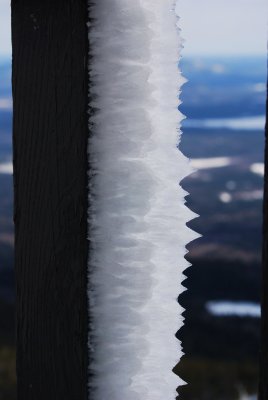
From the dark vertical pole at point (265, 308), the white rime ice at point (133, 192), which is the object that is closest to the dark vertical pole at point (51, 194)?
the white rime ice at point (133, 192)

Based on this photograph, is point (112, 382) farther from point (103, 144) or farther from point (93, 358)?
point (103, 144)

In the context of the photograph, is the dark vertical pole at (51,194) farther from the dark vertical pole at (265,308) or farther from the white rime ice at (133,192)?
the dark vertical pole at (265,308)

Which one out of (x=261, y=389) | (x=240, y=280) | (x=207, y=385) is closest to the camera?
(x=261, y=389)

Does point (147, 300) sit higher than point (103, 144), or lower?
lower

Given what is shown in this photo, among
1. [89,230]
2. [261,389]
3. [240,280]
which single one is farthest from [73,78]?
[240,280]

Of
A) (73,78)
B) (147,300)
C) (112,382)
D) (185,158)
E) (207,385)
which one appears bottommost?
(207,385)

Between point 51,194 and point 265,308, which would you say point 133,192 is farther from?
point 265,308

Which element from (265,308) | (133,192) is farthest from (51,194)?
(265,308)

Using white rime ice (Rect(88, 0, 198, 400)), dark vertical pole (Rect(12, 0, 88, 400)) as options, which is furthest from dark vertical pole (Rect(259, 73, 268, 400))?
dark vertical pole (Rect(12, 0, 88, 400))
